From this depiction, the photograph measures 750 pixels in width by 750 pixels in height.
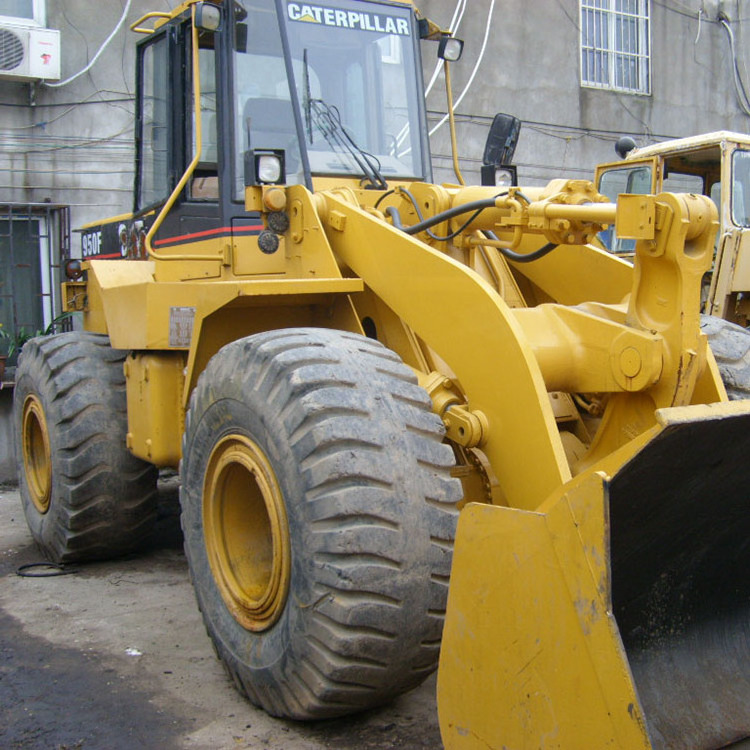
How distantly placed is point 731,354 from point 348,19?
2.61m

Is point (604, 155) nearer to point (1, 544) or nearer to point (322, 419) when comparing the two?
point (1, 544)

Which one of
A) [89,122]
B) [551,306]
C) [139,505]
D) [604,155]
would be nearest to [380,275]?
[551,306]

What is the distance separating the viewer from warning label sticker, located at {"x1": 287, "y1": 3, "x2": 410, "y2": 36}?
5102 mm

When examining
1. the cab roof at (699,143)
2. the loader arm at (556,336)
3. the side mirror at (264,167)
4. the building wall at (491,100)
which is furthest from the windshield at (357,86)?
the building wall at (491,100)

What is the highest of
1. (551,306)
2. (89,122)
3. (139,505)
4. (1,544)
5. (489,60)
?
(489,60)

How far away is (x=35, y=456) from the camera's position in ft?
21.3

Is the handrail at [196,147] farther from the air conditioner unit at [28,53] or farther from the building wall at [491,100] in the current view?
the building wall at [491,100]

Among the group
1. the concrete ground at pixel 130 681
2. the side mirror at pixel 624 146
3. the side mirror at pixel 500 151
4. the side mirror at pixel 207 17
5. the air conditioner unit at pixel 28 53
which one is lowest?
the concrete ground at pixel 130 681

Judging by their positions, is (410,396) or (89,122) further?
(89,122)

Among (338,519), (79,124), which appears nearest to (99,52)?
(79,124)

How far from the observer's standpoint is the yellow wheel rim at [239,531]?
380 centimetres

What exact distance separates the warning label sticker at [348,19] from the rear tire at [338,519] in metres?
2.08

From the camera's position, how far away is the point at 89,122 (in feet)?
36.1

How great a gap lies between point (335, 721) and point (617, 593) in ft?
3.82
